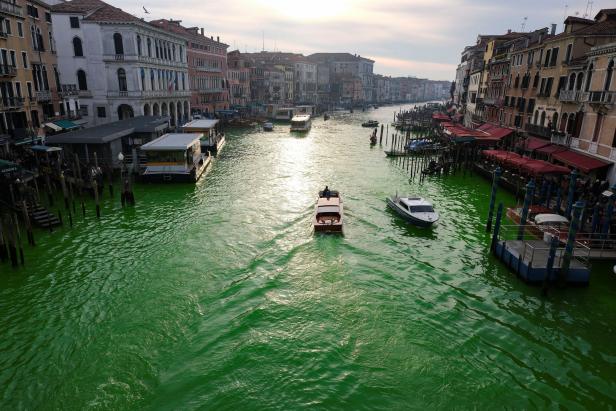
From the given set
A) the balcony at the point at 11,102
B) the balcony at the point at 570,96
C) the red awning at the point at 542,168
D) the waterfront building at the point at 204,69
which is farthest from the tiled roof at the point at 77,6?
the balcony at the point at 570,96

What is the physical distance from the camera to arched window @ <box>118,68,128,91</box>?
172ft

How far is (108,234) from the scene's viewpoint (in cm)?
2420

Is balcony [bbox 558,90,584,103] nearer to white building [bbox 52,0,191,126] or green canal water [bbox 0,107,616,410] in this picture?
green canal water [bbox 0,107,616,410]

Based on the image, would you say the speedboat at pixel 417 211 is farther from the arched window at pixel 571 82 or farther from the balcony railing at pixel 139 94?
the balcony railing at pixel 139 94

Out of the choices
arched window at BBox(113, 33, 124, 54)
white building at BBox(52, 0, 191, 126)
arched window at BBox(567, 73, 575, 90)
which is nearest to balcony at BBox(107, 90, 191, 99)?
white building at BBox(52, 0, 191, 126)

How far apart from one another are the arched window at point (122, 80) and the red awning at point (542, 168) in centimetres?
4844

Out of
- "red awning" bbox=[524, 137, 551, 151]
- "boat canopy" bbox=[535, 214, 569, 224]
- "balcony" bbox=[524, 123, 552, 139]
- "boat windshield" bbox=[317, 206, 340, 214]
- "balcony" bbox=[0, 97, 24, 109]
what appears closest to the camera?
"boat canopy" bbox=[535, 214, 569, 224]

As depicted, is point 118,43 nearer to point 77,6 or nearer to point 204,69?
point 77,6

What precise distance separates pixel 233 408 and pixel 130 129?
34642mm

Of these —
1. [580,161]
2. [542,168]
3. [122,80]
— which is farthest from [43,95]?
Result: [580,161]

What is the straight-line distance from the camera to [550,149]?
34.4 metres

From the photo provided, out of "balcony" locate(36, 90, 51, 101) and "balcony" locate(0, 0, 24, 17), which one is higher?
"balcony" locate(0, 0, 24, 17)

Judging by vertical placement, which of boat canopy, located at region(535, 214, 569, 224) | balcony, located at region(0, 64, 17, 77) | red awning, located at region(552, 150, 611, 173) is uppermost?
balcony, located at region(0, 64, 17, 77)

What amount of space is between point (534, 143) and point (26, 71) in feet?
162
